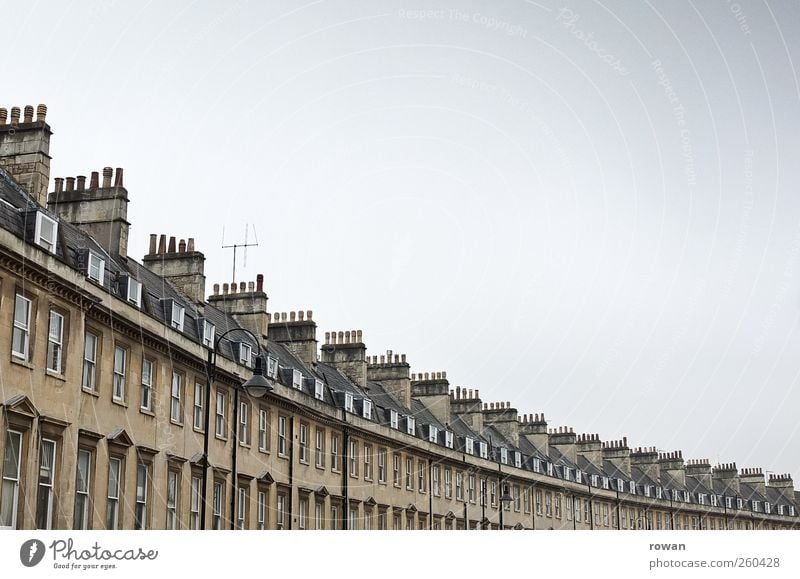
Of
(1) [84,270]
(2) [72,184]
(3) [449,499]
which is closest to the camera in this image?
(1) [84,270]

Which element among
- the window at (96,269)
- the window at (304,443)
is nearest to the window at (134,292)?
the window at (96,269)

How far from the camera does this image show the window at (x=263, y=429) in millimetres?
47353

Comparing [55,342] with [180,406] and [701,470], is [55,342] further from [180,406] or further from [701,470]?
[701,470]

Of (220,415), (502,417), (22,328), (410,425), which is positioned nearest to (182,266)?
(220,415)

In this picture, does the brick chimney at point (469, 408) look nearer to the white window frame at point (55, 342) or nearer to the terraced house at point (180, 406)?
the terraced house at point (180, 406)

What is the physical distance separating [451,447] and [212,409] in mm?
31457

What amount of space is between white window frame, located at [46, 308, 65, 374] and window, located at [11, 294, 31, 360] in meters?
0.99
